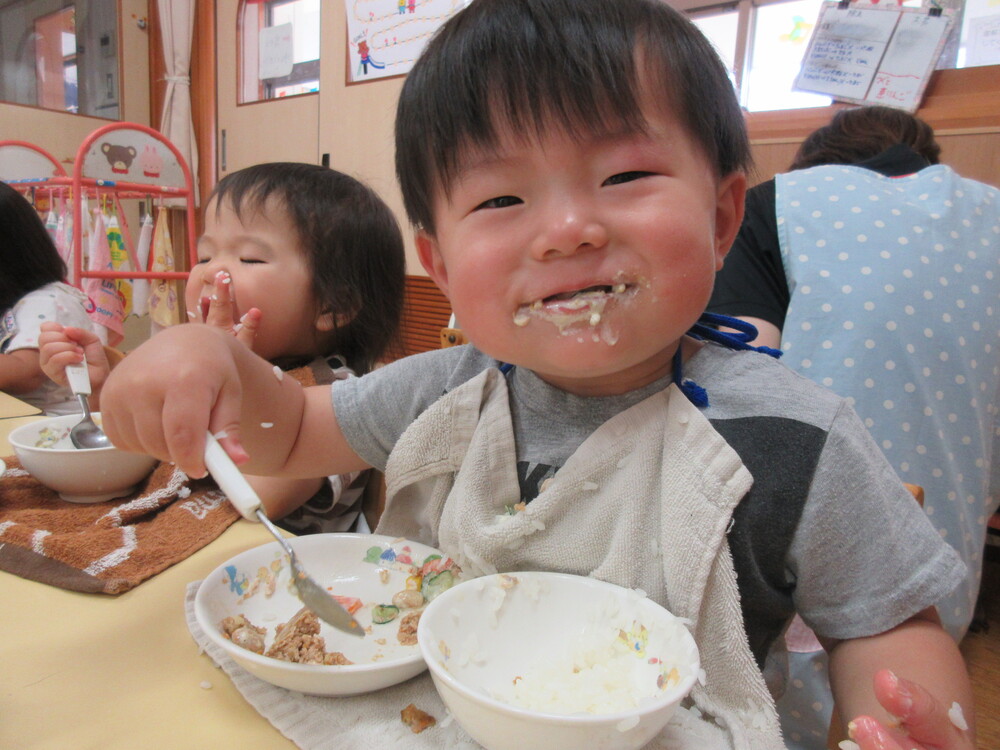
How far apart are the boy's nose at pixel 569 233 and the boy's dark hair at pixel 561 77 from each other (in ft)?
0.25

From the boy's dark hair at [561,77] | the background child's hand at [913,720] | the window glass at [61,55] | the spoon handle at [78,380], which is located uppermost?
the window glass at [61,55]

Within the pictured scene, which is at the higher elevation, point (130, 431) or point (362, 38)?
point (362, 38)

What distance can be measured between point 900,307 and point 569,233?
83 cm

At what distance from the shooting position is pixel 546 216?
576 millimetres

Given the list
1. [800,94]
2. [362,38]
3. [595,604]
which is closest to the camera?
[595,604]

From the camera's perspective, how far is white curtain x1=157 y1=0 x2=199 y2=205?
455 cm

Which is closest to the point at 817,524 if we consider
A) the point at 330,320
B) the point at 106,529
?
the point at 106,529

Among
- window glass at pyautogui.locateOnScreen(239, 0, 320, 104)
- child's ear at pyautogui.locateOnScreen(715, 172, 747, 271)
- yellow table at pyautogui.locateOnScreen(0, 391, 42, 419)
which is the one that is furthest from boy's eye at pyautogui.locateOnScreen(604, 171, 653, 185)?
window glass at pyautogui.locateOnScreen(239, 0, 320, 104)

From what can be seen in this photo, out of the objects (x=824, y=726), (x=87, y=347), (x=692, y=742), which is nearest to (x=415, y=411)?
(x=692, y=742)

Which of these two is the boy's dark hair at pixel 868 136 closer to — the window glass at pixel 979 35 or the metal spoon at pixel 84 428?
the window glass at pixel 979 35

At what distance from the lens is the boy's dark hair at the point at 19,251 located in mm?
1932

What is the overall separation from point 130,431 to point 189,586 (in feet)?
0.58

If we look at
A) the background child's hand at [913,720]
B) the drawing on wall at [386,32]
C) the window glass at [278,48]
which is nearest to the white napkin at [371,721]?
the background child's hand at [913,720]

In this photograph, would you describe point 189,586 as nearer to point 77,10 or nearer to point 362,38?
point 362,38
